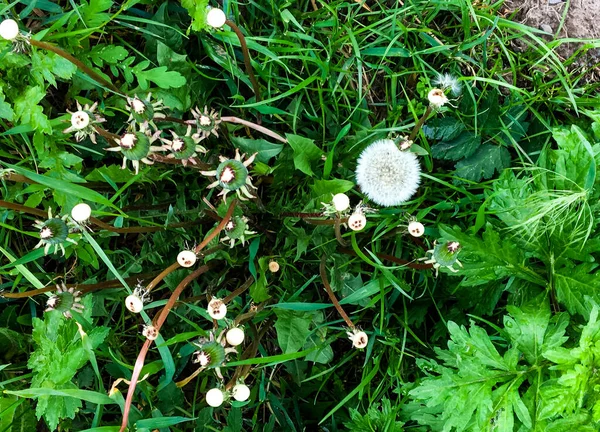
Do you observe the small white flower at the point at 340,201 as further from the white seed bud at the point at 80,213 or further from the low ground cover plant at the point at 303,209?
the white seed bud at the point at 80,213

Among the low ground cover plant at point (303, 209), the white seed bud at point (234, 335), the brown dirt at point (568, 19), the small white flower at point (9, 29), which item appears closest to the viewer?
the small white flower at point (9, 29)

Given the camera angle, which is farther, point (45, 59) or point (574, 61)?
point (574, 61)

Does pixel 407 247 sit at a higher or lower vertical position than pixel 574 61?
lower

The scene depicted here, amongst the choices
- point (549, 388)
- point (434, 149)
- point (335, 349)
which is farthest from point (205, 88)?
point (549, 388)

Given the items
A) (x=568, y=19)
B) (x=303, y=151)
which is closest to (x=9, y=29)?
(x=303, y=151)

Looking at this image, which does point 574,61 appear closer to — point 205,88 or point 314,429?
point 205,88

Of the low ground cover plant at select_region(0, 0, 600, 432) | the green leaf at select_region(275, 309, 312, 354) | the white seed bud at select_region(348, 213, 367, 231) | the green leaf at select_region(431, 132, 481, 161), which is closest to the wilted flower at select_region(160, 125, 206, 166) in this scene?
the low ground cover plant at select_region(0, 0, 600, 432)

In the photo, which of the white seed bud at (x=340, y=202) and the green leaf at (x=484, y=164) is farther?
the green leaf at (x=484, y=164)

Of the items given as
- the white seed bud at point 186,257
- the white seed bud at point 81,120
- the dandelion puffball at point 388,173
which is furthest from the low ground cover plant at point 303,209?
the white seed bud at point 81,120
